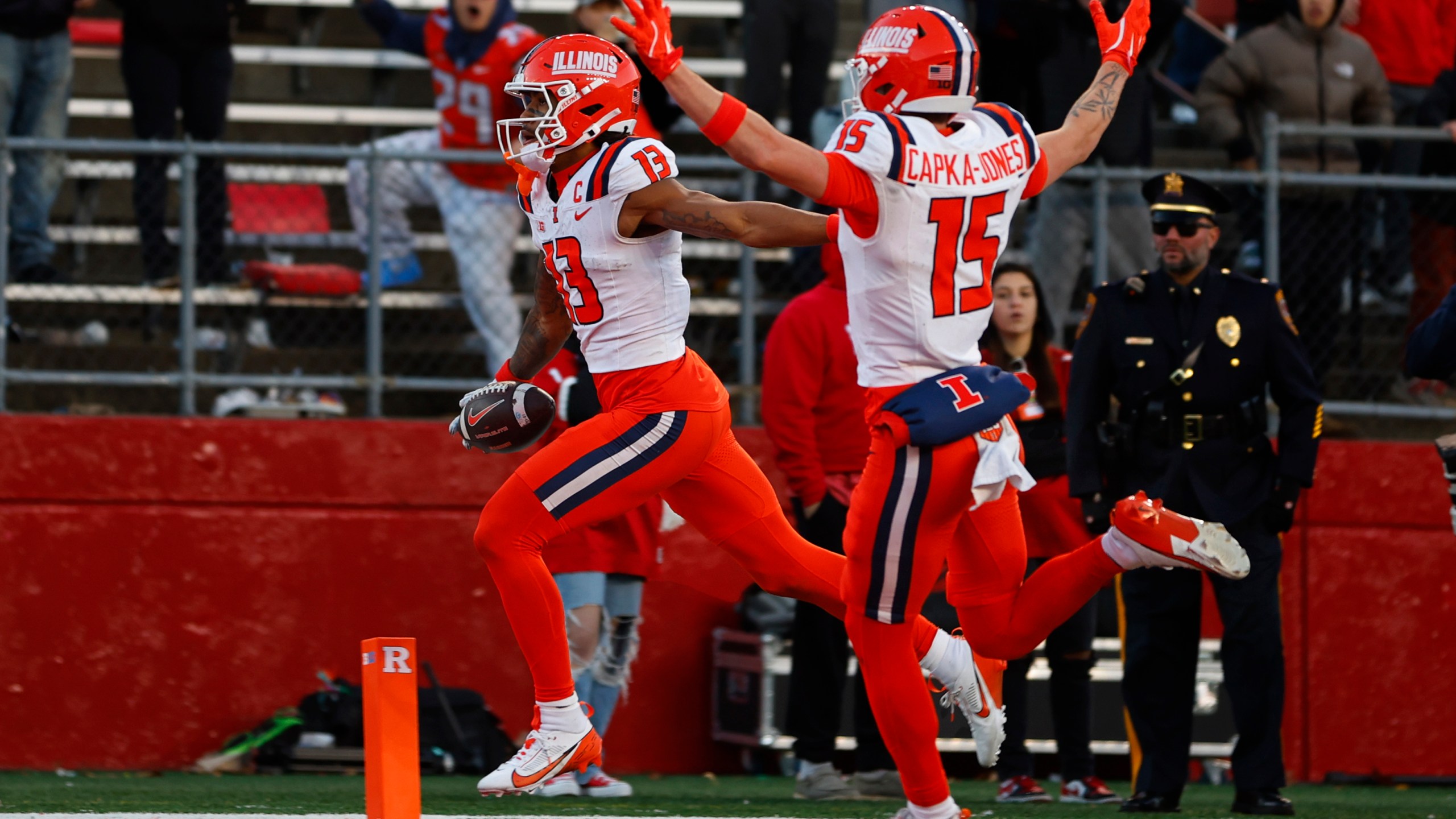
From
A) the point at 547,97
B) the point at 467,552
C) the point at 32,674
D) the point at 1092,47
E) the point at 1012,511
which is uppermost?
the point at 1092,47

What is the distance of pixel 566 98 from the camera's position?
5.61 meters

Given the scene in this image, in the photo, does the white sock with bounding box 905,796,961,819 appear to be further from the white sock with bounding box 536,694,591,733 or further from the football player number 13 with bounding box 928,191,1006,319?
the football player number 13 with bounding box 928,191,1006,319

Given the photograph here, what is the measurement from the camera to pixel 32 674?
8.45m

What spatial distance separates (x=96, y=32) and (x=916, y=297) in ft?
27.3

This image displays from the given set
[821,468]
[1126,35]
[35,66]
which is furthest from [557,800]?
[35,66]

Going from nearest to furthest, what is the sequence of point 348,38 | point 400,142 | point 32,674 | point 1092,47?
point 32,674
point 1092,47
point 400,142
point 348,38

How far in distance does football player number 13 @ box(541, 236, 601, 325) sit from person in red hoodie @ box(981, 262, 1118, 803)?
7.22 feet

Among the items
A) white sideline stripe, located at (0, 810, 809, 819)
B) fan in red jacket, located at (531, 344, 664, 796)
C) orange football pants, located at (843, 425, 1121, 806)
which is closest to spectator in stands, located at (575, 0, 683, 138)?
fan in red jacket, located at (531, 344, 664, 796)

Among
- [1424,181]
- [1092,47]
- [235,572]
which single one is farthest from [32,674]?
[1424,181]

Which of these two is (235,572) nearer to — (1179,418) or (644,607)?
(644,607)

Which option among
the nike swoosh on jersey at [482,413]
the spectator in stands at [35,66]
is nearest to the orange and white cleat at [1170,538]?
the nike swoosh on jersey at [482,413]

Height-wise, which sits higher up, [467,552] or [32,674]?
[467,552]

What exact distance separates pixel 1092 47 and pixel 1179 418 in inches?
116

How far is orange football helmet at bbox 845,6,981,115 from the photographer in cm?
518
